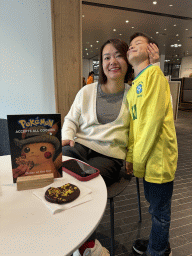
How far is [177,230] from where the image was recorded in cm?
155

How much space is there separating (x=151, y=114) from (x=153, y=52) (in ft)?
1.19

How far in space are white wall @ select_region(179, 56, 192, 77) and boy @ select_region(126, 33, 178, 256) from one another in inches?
743

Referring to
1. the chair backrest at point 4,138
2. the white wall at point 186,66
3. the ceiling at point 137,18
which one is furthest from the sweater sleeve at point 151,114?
the white wall at point 186,66

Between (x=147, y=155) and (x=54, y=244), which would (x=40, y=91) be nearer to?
(x=147, y=155)

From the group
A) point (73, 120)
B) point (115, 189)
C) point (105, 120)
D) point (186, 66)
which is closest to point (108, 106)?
point (105, 120)

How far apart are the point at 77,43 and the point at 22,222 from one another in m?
1.94

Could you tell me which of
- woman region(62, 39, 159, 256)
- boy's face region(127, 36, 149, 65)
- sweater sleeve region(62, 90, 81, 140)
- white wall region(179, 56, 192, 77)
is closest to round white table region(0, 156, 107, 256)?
woman region(62, 39, 159, 256)

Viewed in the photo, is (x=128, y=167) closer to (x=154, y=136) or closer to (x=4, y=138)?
(x=154, y=136)

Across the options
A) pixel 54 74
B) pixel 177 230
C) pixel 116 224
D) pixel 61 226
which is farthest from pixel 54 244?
pixel 54 74

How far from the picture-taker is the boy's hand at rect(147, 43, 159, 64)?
1007mm

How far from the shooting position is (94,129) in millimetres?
1248

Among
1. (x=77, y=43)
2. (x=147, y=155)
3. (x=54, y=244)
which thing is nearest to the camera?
(x=54, y=244)

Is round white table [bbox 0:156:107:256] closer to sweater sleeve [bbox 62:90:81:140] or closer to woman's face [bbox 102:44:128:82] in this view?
sweater sleeve [bbox 62:90:81:140]

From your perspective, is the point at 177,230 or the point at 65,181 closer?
the point at 65,181
